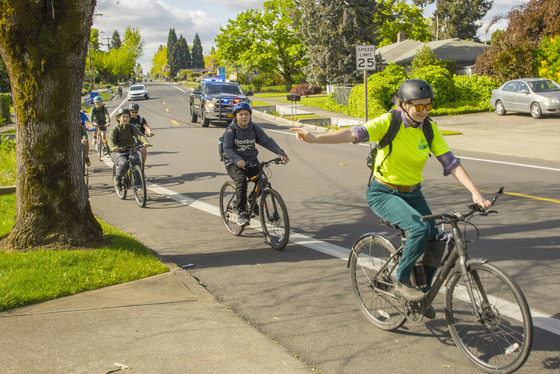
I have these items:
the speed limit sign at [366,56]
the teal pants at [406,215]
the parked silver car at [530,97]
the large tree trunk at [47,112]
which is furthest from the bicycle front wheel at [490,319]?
the parked silver car at [530,97]

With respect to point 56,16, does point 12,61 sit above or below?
below

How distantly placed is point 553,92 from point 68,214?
22.3 meters

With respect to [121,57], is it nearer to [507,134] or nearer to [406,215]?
[507,134]

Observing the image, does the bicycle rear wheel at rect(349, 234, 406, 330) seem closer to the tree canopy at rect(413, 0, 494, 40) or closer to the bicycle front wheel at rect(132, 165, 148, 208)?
the bicycle front wheel at rect(132, 165, 148, 208)

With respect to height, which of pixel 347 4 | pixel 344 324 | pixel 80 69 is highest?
pixel 347 4

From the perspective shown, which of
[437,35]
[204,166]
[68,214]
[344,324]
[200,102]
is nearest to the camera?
[344,324]

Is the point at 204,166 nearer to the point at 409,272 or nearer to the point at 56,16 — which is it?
the point at 56,16

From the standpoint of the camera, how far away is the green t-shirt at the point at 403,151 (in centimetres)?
414

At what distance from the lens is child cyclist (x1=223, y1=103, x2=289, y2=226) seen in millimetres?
7117

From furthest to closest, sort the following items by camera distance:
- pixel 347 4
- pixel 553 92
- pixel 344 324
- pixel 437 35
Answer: pixel 437 35 < pixel 347 4 < pixel 553 92 < pixel 344 324

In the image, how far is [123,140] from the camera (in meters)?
10.3

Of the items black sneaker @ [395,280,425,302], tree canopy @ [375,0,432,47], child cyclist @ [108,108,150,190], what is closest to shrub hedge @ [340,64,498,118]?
child cyclist @ [108,108,150,190]

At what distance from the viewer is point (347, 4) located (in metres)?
41.4

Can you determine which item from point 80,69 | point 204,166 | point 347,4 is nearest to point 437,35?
point 347,4
